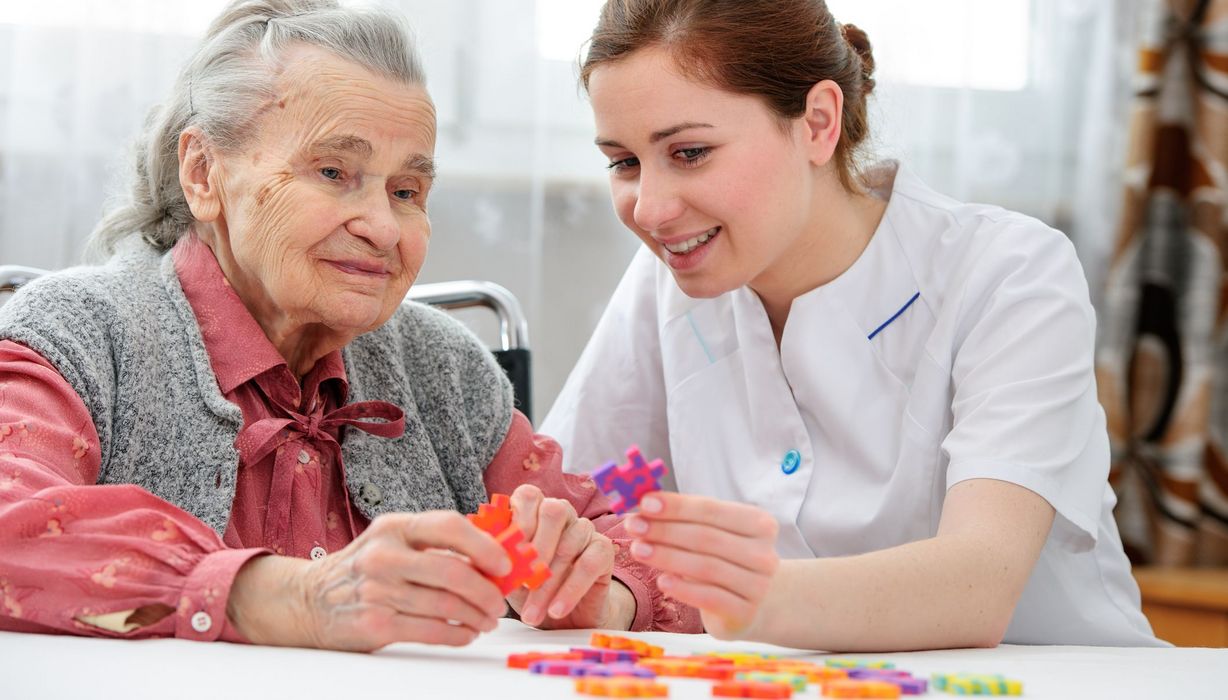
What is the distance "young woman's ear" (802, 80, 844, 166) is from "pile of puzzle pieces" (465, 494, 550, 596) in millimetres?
820

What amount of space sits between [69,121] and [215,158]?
3.10 ft

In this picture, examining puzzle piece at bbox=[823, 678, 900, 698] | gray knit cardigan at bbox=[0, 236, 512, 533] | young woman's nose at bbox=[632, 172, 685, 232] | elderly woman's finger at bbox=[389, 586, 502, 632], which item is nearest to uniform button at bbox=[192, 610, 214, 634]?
elderly woman's finger at bbox=[389, 586, 502, 632]

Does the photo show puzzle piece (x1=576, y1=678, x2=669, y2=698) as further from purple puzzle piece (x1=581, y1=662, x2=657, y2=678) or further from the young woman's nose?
the young woman's nose

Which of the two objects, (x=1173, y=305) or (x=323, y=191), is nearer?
(x=323, y=191)

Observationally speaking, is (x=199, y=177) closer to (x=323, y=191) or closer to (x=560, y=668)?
(x=323, y=191)

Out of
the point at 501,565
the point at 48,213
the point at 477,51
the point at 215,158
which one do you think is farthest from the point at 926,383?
the point at 48,213

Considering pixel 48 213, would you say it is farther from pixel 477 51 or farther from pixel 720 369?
pixel 720 369

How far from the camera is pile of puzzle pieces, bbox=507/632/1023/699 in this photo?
0.91 meters

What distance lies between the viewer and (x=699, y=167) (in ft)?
5.39

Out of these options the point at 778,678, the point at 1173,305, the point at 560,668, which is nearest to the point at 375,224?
the point at 560,668

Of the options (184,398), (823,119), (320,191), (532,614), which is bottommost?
(532,614)

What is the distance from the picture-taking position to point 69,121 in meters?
2.28

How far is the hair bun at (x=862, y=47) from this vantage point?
1854 mm

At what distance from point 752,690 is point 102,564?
55 cm
